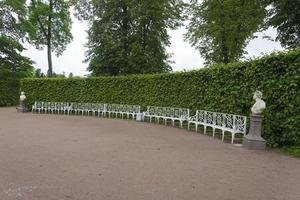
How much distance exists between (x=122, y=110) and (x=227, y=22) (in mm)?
8279

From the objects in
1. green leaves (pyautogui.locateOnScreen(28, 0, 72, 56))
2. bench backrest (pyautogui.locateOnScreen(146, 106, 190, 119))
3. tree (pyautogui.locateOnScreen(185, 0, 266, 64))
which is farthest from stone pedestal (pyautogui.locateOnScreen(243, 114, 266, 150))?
green leaves (pyautogui.locateOnScreen(28, 0, 72, 56))

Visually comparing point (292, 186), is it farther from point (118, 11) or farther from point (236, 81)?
point (118, 11)

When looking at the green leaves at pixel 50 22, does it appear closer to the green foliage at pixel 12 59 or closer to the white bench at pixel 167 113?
the green foliage at pixel 12 59

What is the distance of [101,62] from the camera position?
859 inches

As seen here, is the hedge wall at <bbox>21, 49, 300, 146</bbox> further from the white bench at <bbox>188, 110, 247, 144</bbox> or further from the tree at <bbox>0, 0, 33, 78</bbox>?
the tree at <bbox>0, 0, 33, 78</bbox>

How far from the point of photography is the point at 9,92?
23828mm

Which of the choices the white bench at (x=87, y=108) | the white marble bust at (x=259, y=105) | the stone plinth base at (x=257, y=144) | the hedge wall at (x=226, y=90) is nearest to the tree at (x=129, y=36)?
the hedge wall at (x=226, y=90)

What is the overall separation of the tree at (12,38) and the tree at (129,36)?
21.8ft

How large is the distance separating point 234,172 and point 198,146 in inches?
94.6

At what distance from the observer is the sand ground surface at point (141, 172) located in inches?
143

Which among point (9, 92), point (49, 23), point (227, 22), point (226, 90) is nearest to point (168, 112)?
point (226, 90)

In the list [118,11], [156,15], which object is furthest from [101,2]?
[156,15]

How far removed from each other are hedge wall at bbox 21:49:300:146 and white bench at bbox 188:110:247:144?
1.12 ft

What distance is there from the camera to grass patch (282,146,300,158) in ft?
20.6
